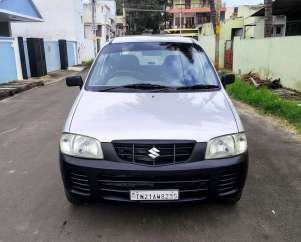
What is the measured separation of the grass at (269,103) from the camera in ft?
24.1

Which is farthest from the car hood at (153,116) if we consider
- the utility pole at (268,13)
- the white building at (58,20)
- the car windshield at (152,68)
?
the white building at (58,20)

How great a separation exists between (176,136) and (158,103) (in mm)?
679

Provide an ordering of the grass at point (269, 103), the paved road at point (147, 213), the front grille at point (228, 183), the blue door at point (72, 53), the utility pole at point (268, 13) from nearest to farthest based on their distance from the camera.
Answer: the front grille at point (228, 183) < the paved road at point (147, 213) < the grass at point (269, 103) < the utility pole at point (268, 13) < the blue door at point (72, 53)

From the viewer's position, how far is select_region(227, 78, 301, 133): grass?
734 centimetres

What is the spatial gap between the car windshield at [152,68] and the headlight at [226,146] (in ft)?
3.49

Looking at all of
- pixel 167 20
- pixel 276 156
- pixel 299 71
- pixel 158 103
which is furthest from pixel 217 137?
pixel 167 20

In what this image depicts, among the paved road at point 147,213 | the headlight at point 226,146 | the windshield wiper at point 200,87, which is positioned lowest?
the paved road at point 147,213

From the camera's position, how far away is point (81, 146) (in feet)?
10.0

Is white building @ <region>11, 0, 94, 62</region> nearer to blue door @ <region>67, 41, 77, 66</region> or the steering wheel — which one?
blue door @ <region>67, 41, 77, 66</region>

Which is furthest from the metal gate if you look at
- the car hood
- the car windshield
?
the car hood

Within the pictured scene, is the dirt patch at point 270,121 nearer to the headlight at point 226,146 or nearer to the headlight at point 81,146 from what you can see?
the headlight at point 226,146

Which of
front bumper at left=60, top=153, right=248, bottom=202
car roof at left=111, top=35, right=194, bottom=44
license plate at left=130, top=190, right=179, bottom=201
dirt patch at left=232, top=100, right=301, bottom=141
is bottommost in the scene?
dirt patch at left=232, top=100, right=301, bottom=141

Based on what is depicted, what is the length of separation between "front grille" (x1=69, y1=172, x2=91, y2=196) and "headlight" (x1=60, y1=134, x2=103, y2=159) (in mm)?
180

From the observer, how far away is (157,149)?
114 inches
